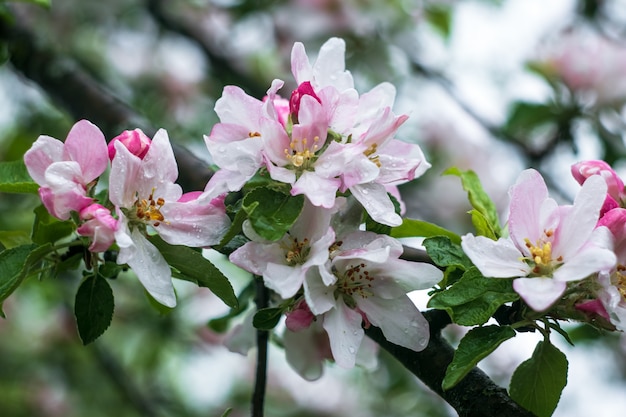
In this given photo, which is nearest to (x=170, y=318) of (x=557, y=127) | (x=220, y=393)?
(x=220, y=393)

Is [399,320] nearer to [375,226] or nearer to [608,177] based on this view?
[375,226]

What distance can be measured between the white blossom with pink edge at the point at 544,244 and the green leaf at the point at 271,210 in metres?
0.18

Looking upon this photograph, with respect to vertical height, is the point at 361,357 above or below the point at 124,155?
below

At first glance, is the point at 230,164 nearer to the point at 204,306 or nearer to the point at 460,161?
the point at 204,306

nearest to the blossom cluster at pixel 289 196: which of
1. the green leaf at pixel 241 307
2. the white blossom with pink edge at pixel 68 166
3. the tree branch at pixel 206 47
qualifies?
the white blossom with pink edge at pixel 68 166

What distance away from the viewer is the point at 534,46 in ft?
9.34

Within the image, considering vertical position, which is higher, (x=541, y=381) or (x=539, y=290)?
(x=539, y=290)

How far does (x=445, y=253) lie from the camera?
3.04ft

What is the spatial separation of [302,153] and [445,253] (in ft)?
0.63

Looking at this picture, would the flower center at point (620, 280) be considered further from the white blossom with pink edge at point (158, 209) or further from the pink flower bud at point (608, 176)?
the white blossom with pink edge at point (158, 209)

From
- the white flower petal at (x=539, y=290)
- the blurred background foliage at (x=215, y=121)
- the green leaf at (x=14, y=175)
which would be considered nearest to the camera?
the white flower petal at (x=539, y=290)

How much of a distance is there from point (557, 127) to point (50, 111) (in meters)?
1.69

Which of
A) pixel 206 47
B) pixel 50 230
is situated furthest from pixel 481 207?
pixel 206 47

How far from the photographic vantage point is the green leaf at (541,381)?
92 cm
